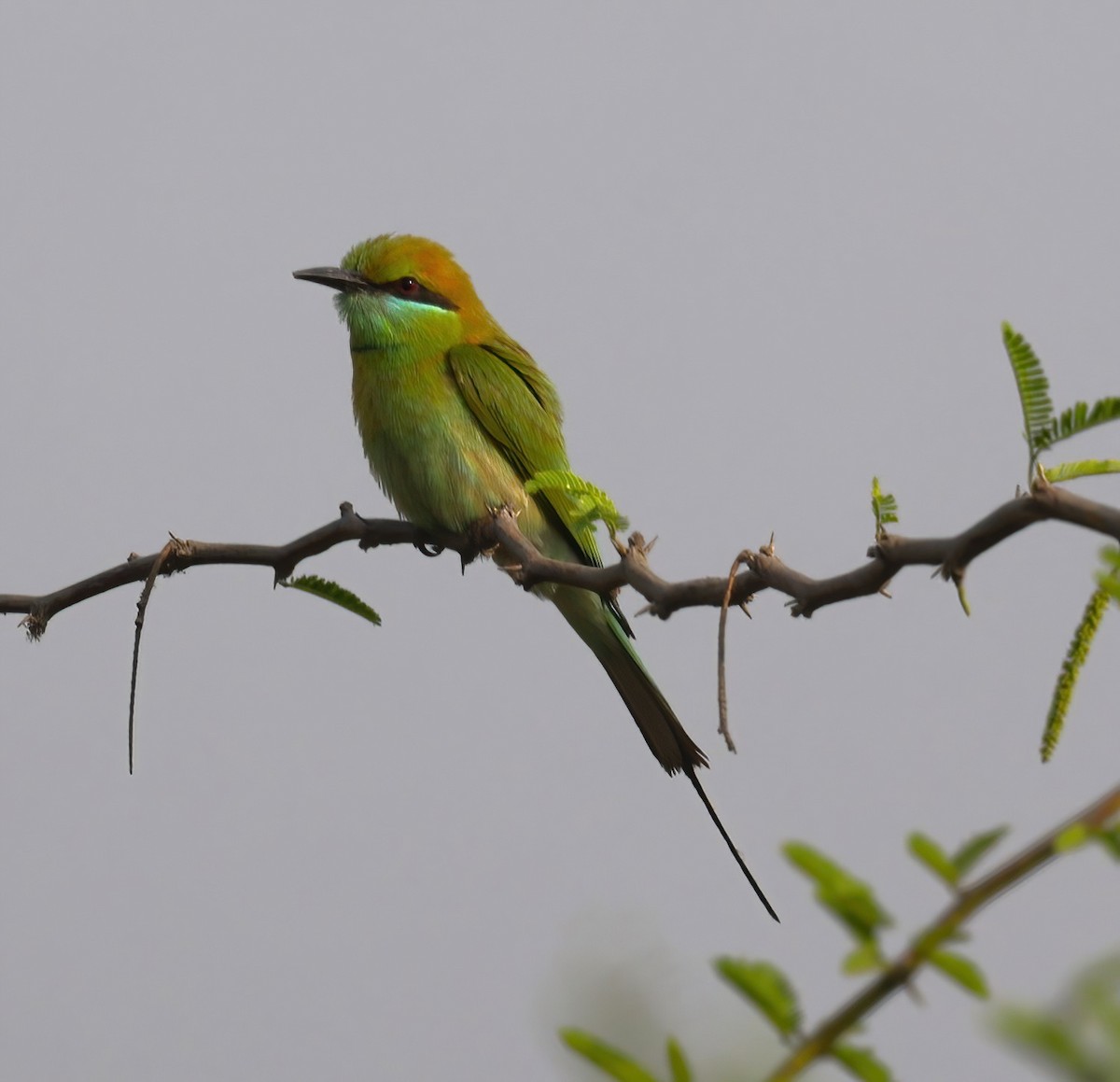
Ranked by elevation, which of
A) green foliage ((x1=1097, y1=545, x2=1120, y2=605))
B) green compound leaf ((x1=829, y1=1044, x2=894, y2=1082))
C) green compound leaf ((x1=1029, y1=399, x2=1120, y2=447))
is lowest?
green compound leaf ((x1=829, y1=1044, x2=894, y2=1082))

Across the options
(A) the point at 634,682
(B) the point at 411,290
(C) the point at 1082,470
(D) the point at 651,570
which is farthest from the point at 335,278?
(C) the point at 1082,470

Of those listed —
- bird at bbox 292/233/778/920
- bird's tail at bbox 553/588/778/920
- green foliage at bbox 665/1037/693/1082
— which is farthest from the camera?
bird at bbox 292/233/778/920

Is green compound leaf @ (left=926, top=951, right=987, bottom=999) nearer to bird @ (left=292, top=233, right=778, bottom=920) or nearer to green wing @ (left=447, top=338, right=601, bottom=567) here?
bird @ (left=292, top=233, right=778, bottom=920)

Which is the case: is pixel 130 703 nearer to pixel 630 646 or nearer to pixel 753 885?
pixel 753 885

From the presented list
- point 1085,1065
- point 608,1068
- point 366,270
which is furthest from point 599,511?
point 366,270

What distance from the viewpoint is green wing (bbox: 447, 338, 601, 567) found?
2.79m

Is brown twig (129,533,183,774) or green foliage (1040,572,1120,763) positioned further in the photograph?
brown twig (129,533,183,774)

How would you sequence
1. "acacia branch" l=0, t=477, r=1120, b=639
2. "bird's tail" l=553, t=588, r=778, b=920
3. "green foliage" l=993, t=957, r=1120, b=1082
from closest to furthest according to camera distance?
"green foliage" l=993, t=957, r=1120, b=1082 < "acacia branch" l=0, t=477, r=1120, b=639 < "bird's tail" l=553, t=588, r=778, b=920

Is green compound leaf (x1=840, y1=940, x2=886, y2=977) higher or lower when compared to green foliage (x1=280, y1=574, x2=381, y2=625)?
lower

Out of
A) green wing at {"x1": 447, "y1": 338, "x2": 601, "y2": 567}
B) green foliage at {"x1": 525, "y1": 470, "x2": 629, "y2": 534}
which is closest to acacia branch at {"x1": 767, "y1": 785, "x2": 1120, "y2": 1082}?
green foliage at {"x1": 525, "y1": 470, "x2": 629, "y2": 534}

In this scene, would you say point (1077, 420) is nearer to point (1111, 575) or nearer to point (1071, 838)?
point (1111, 575)

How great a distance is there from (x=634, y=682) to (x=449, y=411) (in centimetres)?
69

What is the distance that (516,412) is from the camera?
9.24ft

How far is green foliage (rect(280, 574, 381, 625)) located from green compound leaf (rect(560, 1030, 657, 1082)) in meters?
0.99
